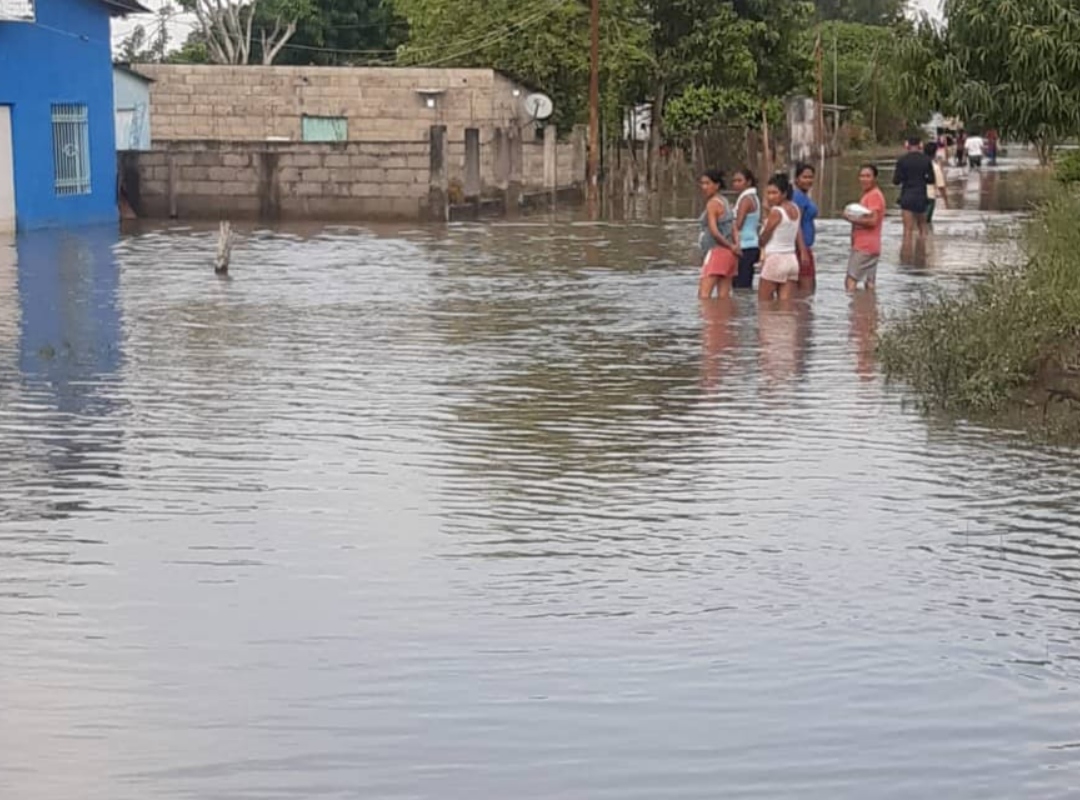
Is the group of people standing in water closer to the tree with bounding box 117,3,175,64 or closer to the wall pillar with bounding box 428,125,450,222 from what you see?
the wall pillar with bounding box 428,125,450,222

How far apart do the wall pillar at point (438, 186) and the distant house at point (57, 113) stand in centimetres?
569

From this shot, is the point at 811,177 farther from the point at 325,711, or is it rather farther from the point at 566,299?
the point at 325,711

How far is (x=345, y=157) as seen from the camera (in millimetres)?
34375

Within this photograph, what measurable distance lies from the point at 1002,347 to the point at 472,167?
80.5ft

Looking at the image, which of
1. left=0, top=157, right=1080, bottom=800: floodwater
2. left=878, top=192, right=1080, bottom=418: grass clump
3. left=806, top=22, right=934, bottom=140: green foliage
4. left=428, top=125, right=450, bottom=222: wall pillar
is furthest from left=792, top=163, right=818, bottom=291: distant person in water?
left=806, top=22, right=934, bottom=140: green foliage

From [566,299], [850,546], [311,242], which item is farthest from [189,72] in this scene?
[850,546]

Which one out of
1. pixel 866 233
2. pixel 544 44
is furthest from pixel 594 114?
pixel 866 233

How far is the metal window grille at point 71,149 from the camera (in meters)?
33.0

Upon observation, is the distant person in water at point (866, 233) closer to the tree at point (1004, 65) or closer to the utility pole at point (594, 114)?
the tree at point (1004, 65)

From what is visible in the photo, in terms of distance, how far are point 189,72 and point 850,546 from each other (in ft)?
117

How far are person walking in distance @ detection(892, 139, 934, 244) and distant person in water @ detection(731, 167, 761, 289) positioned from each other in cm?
493

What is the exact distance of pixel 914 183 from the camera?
23.6m

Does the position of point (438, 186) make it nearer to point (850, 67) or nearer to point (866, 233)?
point (866, 233)

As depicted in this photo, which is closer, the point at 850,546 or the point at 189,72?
the point at 850,546
